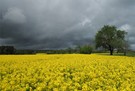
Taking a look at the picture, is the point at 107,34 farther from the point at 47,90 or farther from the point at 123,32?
the point at 47,90

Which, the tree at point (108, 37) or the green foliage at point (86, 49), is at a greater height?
the tree at point (108, 37)

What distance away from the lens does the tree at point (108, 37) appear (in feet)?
298

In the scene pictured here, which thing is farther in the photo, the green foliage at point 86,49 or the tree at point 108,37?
the green foliage at point 86,49

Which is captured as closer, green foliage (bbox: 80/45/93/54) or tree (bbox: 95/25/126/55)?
tree (bbox: 95/25/126/55)

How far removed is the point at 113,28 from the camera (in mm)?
93562

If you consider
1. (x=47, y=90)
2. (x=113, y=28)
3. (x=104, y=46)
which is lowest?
(x=47, y=90)

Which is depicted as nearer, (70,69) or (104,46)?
(70,69)

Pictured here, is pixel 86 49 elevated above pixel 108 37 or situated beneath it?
situated beneath

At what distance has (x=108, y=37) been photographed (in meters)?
92.2

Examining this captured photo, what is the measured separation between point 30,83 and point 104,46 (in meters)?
81.0

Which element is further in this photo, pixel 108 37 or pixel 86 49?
pixel 86 49

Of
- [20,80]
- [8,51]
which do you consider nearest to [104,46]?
[8,51]

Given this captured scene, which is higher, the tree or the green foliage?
the tree

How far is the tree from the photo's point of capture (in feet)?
298
